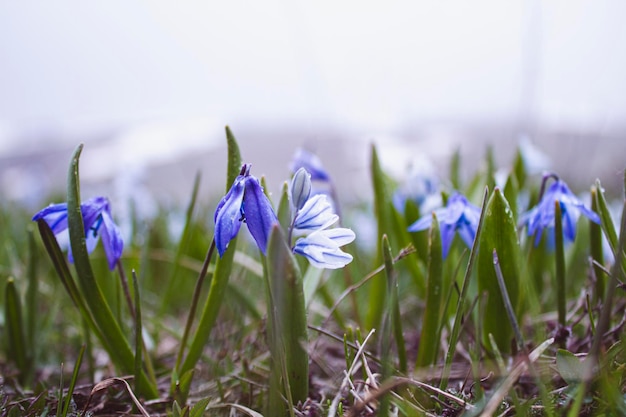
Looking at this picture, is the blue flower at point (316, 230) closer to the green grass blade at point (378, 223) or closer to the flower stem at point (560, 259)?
the flower stem at point (560, 259)

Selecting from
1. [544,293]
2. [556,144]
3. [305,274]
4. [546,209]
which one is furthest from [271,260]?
[556,144]

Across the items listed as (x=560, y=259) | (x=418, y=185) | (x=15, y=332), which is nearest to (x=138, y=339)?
(x=15, y=332)

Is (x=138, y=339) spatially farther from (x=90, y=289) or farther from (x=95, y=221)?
(x=95, y=221)

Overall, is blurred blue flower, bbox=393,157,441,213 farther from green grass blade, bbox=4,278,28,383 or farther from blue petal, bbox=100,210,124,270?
green grass blade, bbox=4,278,28,383

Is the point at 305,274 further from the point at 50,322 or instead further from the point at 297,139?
the point at 297,139

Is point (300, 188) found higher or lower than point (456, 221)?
higher

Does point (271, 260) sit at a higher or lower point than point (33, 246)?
higher
